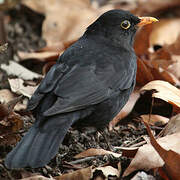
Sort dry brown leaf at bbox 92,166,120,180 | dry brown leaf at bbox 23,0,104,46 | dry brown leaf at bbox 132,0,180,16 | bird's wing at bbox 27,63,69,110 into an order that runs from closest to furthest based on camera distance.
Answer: dry brown leaf at bbox 92,166,120,180 < bird's wing at bbox 27,63,69,110 < dry brown leaf at bbox 23,0,104,46 < dry brown leaf at bbox 132,0,180,16

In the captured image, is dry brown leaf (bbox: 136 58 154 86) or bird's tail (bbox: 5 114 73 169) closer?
bird's tail (bbox: 5 114 73 169)

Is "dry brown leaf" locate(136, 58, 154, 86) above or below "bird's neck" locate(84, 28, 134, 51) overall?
below

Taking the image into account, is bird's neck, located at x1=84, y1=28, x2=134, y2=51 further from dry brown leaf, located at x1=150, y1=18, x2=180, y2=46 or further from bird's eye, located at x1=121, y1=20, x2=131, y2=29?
dry brown leaf, located at x1=150, y1=18, x2=180, y2=46

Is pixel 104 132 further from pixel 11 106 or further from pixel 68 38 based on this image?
pixel 68 38

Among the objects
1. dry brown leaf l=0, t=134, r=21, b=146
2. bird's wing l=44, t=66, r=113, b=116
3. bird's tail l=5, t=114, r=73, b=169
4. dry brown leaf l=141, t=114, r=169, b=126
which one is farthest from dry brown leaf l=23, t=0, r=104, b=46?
bird's tail l=5, t=114, r=73, b=169

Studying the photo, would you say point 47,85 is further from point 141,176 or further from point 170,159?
point 170,159

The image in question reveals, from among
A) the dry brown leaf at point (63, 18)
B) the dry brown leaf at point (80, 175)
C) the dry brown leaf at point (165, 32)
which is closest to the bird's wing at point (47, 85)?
the dry brown leaf at point (80, 175)
